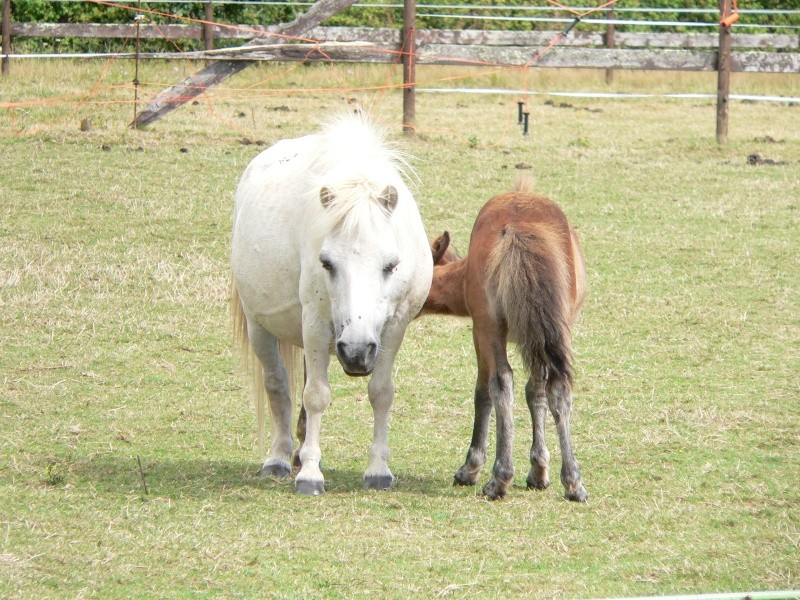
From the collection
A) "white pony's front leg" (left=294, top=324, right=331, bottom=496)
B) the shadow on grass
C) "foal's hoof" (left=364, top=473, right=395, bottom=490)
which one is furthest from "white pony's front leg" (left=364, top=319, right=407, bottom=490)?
"white pony's front leg" (left=294, top=324, right=331, bottom=496)

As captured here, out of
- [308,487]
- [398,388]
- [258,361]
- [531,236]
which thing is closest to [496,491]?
[308,487]

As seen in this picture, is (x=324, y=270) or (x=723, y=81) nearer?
(x=324, y=270)

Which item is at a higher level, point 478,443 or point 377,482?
point 478,443

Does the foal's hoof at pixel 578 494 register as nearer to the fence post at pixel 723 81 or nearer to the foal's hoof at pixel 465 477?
the foal's hoof at pixel 465 477

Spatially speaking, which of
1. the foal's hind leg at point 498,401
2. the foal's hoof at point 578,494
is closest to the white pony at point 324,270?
the foal's hind leg at point 498,401

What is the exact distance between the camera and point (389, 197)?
18.0 feet

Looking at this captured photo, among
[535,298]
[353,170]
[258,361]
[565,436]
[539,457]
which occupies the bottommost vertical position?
[539,457]

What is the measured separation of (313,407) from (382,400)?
38 cm

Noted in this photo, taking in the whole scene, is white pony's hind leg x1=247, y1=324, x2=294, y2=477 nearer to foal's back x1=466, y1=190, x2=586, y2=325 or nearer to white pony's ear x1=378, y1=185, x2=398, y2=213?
Answer: foal's back x1=466, y1=190, x2=586, y2=325

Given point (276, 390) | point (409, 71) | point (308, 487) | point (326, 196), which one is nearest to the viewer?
point (326, 196)

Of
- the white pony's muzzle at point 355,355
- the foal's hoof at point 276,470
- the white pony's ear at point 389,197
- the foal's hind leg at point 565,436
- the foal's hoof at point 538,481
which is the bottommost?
the foal's hoof at point 276,470

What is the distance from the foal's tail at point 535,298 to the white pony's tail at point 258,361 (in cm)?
146

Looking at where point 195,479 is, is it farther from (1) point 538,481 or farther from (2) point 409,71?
(2) point 409,71

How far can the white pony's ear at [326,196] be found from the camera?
5418mm
